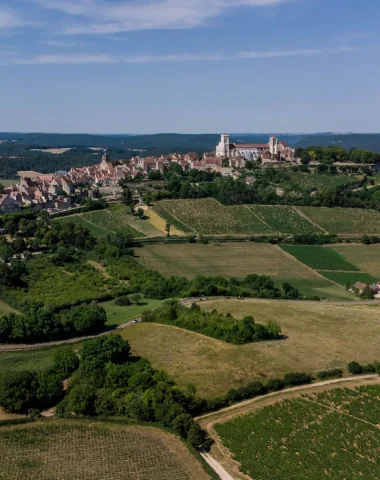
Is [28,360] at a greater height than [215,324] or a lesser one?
lesser

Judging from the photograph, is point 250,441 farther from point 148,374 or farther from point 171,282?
point 171,282

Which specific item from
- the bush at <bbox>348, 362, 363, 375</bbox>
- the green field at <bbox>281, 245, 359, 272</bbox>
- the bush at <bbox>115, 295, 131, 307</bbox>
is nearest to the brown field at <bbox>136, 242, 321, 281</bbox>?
the green field at <bbox>281, 245, 359, 272</bbox>

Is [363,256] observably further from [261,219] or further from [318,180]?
[318,180]

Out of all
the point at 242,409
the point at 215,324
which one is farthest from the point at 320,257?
the point at 242,409

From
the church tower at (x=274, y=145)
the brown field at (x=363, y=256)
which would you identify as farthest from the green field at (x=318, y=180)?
the church tower at (x=274, y=145)

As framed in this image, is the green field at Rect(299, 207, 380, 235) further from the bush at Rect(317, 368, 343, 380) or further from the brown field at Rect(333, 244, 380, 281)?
the bush at Rect(317, 368, 343, 380)

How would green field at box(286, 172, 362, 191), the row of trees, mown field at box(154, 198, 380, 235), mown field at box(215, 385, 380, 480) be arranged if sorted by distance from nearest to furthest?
mown field at box(215, 385, 380, 480) < the row of trees < mown field at box(154, 198, 380, 235) < green field at box(286, 172, 362, 191)

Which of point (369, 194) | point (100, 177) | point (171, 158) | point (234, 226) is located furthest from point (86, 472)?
point (171, 158)
